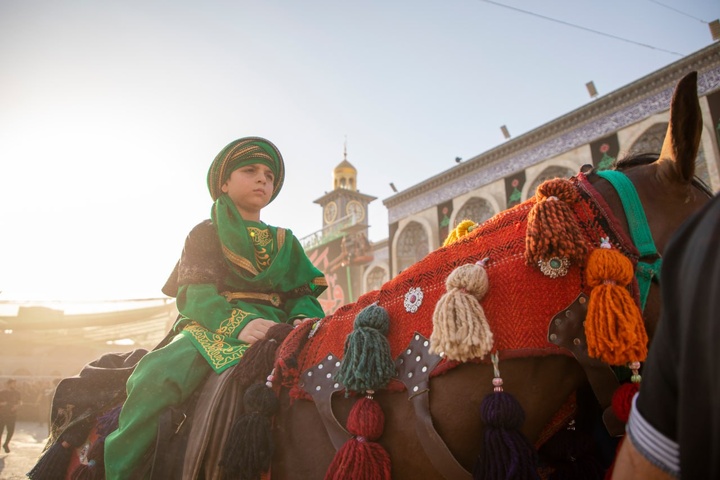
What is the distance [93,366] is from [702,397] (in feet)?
9.68

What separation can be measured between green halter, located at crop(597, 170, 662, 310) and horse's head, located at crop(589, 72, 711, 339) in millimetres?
17

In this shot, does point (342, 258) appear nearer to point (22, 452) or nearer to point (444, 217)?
point (444, 217)

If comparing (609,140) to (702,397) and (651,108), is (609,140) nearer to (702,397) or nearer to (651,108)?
(651,108)

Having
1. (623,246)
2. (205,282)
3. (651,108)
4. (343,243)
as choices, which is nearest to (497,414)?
(623,246)

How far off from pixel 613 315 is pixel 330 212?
1288 inches

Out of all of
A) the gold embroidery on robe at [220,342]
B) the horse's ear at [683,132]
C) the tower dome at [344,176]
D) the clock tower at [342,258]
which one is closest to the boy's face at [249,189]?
the gold embroidery on robe at [220,342]

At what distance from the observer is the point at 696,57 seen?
10.6 meters

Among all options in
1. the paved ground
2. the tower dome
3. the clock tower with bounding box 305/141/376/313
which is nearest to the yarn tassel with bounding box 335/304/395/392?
the paved ground

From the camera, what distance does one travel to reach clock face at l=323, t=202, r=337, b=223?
33.0 m

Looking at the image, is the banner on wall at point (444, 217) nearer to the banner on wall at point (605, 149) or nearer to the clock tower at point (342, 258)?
the clock tower at point (342, 258)

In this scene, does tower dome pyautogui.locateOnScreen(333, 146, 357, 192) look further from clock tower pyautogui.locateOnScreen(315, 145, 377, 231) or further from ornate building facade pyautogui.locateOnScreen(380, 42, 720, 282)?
ornate building facade pyautogui.locateOnScreen(380, 42, 720, 282)

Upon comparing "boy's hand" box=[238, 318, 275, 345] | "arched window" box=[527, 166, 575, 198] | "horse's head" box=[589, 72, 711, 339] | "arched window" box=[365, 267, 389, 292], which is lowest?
"boy's hand" box=[238, 318, 275, 345]

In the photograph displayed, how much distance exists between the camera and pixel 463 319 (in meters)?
1.11

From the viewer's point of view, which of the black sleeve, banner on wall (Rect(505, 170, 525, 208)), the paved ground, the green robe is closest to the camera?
the green robe
